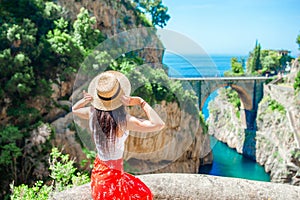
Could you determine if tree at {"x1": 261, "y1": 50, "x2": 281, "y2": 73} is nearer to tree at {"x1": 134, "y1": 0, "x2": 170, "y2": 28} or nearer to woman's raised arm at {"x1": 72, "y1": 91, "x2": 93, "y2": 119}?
tree at {"x1": 134, "y1": 0, "x2": 170, "y2": 28}

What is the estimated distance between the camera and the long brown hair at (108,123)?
197cm

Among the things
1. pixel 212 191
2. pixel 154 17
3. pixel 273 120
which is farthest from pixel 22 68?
pixel 273 120

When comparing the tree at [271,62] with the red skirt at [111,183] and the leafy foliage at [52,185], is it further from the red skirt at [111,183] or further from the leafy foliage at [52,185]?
the red skirt at [111,183]

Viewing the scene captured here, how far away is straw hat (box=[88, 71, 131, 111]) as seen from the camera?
1908mm

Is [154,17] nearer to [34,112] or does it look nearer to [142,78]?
[34,112]

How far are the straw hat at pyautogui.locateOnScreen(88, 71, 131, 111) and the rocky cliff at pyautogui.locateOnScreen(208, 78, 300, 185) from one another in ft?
51.4

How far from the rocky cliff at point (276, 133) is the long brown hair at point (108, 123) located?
15.6m

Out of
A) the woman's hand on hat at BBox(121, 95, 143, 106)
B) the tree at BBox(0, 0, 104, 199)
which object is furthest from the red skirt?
the tree at BBox(0, 0, 104, 199)

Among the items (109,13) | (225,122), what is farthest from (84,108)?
(225,122)

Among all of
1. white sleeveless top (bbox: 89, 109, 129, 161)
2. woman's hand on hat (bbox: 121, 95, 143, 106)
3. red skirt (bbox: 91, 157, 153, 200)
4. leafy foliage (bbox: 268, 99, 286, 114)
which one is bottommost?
leafy foliage (bbox: 268, 99, 286, 114)

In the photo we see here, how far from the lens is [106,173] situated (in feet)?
6.89

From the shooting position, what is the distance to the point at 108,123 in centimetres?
198

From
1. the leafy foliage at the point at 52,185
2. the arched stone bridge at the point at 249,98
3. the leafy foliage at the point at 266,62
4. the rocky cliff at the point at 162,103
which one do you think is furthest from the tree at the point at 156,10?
the leafy foliage at the point at 52,185

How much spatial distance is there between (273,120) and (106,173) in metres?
19.6
